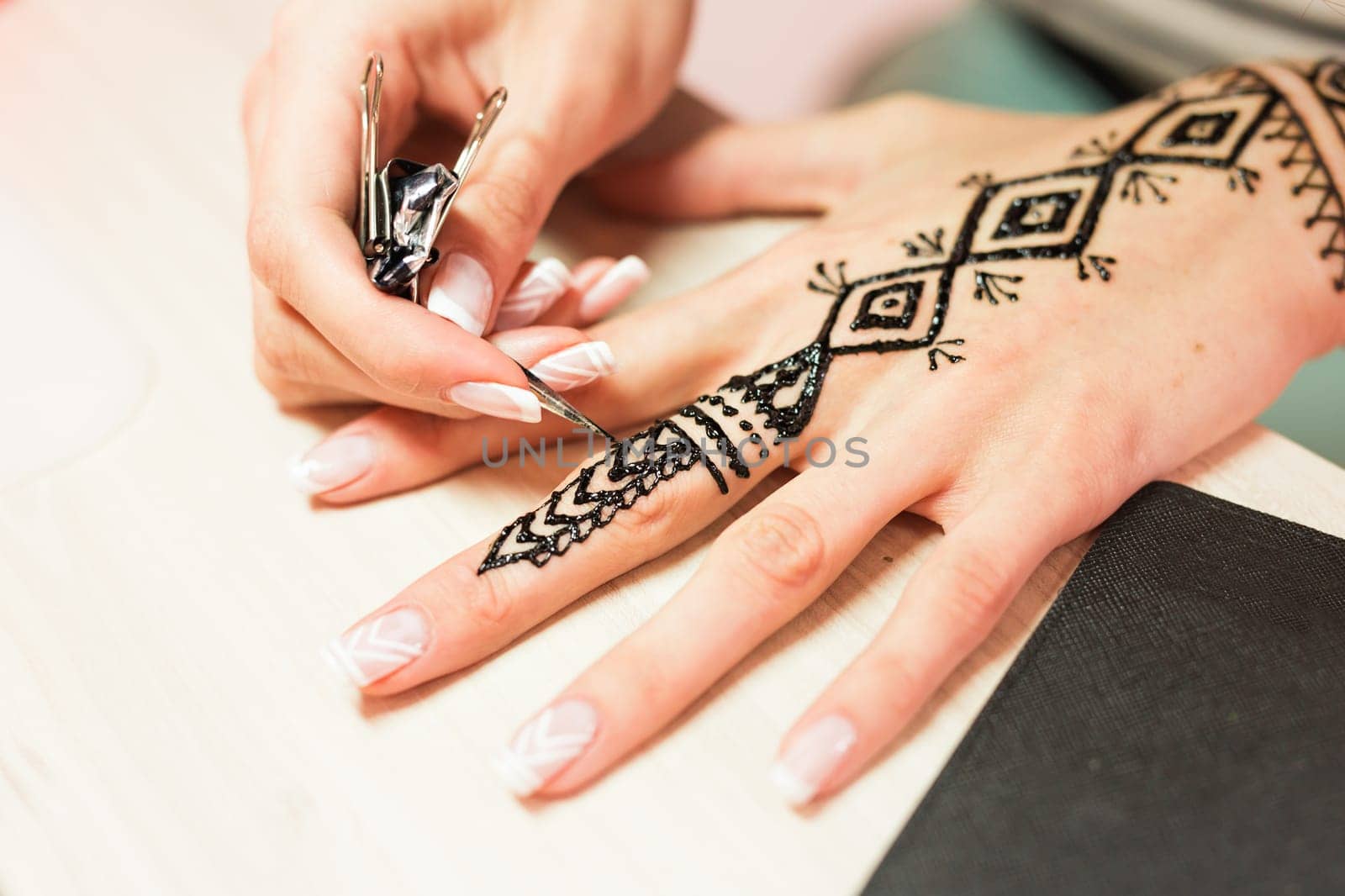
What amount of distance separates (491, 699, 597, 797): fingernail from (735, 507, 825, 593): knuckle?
0.58 feet

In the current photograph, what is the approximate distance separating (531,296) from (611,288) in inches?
4.0

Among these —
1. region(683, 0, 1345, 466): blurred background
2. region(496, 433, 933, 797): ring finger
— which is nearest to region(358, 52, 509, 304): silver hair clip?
region(496, 433, 933, 797): ring finger

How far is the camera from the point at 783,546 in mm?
764

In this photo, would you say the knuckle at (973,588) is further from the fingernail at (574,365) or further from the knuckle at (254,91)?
the knuckle at (254,91)

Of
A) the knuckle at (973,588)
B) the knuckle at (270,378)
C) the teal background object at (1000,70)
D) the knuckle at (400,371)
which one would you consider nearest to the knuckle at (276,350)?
the knuckle at (270,378)

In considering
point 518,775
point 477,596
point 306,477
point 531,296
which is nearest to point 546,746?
point 518,775

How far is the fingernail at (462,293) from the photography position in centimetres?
82

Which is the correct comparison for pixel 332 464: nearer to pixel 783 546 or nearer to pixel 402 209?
pixel 402 209

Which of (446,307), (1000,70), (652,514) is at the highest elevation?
(1000,70)

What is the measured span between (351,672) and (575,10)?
2.42 ft

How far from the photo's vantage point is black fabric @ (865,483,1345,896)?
1.96 ft

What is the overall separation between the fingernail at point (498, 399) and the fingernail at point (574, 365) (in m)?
0.06

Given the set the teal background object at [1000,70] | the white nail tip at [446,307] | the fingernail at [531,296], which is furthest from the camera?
the teal background object at [1000,70]

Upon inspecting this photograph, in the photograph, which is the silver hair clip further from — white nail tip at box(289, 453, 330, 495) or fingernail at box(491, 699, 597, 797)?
fingernail at box(491, 699, 597, 797)
